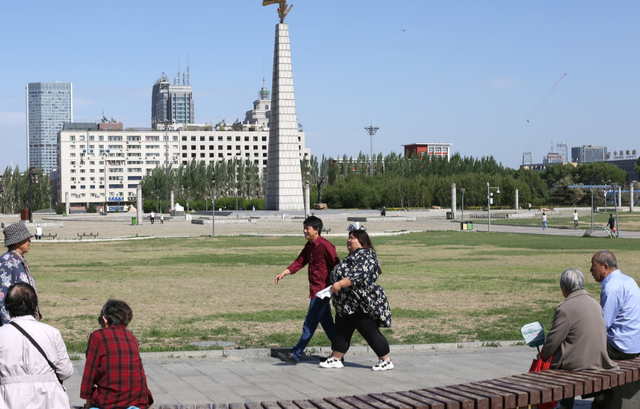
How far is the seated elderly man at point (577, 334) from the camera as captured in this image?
224 inches

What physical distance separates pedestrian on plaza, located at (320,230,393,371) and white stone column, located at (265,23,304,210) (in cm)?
6291

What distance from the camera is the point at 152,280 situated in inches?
701

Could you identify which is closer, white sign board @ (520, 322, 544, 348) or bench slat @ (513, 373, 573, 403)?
bench slat @ (513, 373, 573, 403)

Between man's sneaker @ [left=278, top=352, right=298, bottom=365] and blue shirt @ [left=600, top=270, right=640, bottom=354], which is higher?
blue shirt @ [left=600, top=270, right=640, bottom=354]

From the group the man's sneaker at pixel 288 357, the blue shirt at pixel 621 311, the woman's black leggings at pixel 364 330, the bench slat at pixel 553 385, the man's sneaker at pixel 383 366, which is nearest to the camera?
the bench slat at pixel 553 385

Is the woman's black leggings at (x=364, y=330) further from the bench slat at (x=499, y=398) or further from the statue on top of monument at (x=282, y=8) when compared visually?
the statue on top of monument at (x=282, y=8)

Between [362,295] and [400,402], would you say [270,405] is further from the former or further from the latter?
[362,295]

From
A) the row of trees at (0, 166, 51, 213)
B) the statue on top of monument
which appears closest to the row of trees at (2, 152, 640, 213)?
the row of trees at (0, 166, 51, 213)

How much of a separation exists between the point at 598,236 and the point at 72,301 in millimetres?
32131

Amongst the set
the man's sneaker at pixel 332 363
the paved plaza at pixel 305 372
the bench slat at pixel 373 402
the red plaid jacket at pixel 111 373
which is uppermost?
the red plaid jacket at pixel 111 373

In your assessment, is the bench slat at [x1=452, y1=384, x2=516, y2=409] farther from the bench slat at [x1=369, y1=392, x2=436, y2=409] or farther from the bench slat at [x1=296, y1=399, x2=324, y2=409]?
the bench slat at [x1=296, y1=399, x2=324, y2=409]

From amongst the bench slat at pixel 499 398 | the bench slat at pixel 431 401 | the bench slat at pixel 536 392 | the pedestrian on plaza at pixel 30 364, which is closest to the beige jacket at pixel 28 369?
the pedestrian on plaza at pixel 30 364

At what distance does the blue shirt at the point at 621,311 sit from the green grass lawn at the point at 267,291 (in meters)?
3.40

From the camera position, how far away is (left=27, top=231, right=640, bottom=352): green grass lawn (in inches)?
410
